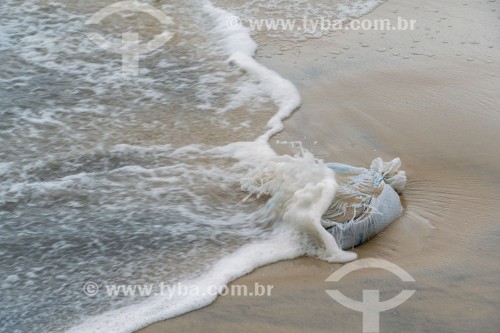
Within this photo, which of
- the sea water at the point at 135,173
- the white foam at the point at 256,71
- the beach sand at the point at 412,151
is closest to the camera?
the beach sand at the point at 412,151

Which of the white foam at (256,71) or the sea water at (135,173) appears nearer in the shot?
the sea water at (135,173)

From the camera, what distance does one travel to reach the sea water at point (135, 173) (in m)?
3.42

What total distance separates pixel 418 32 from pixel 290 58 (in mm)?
1182

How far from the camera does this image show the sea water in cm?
342

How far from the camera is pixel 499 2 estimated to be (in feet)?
21.7

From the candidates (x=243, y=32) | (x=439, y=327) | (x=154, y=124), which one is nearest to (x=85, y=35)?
(x=243, y=32)

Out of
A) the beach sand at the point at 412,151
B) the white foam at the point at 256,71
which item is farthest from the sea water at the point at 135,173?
the beach sand at the point at 412,151

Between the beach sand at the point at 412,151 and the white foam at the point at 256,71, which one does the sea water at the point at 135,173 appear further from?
the beach sand at the point at 412,151

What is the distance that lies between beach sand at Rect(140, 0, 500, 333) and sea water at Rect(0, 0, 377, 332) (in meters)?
0.20

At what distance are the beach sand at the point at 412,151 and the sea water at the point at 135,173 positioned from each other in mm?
200

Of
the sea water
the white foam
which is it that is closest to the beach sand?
the white foam

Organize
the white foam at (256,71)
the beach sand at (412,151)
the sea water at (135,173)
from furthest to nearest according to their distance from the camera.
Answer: the white foam at (256,71) → the sea water at (135,173) → the beach sand at (412,151)

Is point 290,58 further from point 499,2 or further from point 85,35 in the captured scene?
point 499,2

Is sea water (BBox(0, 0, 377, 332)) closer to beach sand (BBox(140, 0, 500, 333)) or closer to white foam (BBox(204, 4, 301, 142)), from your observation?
white foam (BBox(204, 4, 301, 142))
